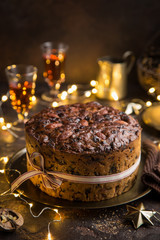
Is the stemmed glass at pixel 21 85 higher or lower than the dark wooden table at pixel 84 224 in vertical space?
higher

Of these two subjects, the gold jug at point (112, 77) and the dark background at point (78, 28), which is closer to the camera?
the gold jug at point (112, 77)

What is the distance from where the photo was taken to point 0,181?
171cm

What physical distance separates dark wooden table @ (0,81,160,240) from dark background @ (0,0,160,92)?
4.68 ft

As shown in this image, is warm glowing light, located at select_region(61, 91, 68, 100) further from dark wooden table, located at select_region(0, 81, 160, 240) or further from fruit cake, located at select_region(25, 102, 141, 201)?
dark wooden table, located at select_region(0, 81, 160, 240)

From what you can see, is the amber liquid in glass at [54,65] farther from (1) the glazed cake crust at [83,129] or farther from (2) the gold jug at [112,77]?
(1) the glazed cake crust at [83,129]

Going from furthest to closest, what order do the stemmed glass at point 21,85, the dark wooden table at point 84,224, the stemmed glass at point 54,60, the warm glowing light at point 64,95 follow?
the warm glowing light at point 64,95, the stemmed glass at point 54,60, the stemmed glass at point 21,85, the dark wooden table at point 84,224

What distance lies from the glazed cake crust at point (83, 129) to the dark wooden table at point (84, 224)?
274 millimetres

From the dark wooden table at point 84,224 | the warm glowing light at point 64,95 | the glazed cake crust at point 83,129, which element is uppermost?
the glazed cake crust at point 83,129

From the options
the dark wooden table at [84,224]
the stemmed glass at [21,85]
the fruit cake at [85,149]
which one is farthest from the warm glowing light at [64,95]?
the dark wooden table at [84,224]

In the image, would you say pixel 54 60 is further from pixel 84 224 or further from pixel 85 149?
pixel 84 224

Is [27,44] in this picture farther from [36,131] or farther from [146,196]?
[146,196]

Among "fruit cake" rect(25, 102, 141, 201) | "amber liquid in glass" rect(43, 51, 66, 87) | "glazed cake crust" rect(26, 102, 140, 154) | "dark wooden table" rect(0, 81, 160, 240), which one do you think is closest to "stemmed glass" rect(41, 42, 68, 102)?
"amber liquid in glass" rect(43, 51, 66, 87)

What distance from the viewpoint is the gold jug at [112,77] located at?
2.45 metres

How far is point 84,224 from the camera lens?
4.75 ft
